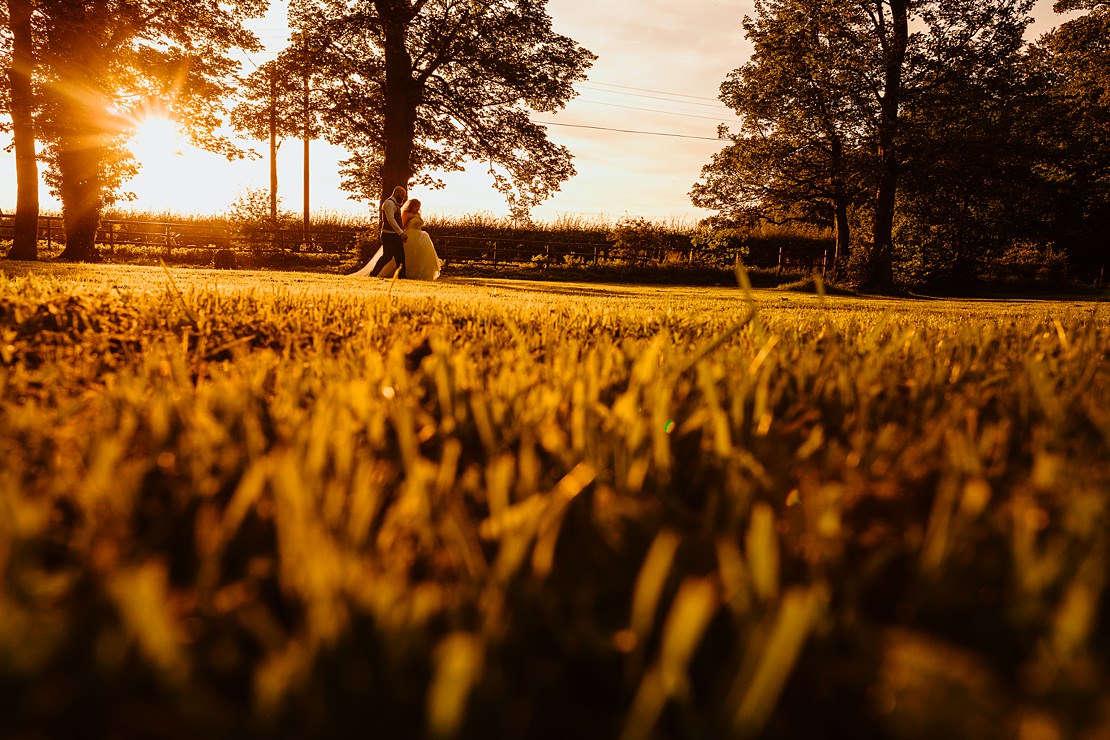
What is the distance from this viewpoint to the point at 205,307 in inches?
121

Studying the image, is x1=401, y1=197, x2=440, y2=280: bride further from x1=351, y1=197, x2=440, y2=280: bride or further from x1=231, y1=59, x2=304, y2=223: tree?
x1=231, y1=59, x2=304, y2=223: tree

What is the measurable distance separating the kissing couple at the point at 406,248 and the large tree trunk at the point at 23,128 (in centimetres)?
1232

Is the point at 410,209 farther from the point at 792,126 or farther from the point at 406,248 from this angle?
the point at 792,126

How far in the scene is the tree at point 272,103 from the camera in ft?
92.0

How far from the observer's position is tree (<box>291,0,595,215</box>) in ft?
90.4

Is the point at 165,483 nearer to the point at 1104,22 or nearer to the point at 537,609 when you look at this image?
the point at 537,609

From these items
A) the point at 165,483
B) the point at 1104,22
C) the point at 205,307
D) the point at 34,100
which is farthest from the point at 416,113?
the point at 1104,22

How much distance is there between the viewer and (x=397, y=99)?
27469 millimetres

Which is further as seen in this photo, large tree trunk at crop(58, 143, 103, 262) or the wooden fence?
the wooden fence

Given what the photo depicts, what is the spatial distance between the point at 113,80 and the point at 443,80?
473 inches

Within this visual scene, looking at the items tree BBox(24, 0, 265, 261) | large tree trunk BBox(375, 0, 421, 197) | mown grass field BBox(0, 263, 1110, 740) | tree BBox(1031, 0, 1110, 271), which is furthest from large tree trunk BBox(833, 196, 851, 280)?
mown grass field BBox(0, 263, 1110, 740)

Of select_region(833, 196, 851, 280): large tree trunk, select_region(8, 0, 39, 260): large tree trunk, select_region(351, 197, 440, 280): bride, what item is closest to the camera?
select_region(351, 197, 440, 280): bride

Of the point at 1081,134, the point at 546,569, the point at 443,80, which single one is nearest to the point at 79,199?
the point at 443,80

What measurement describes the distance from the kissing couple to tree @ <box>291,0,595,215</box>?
27.9 ft
